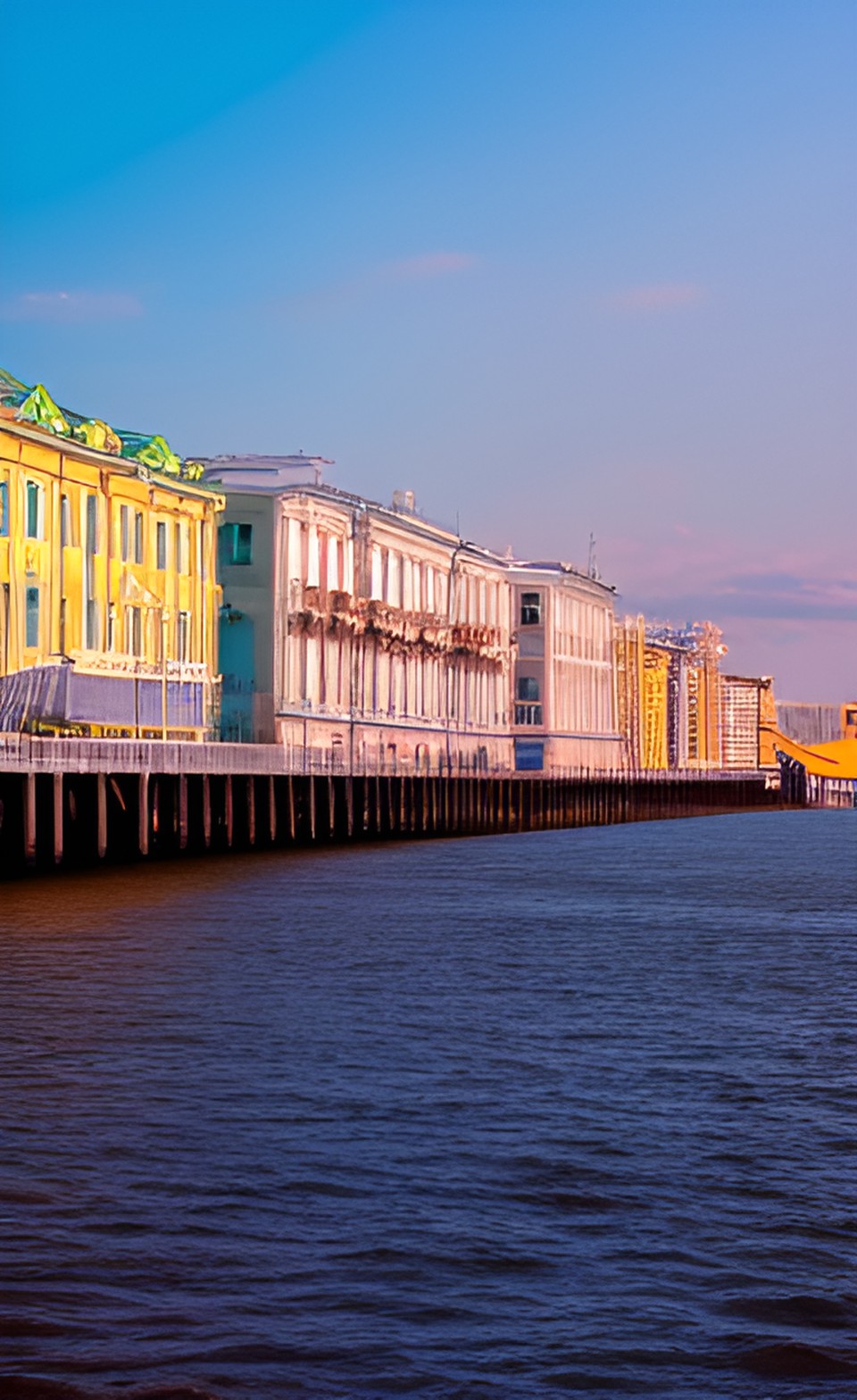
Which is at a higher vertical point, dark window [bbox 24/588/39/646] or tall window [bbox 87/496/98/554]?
tall window [bbox 87/496/98/554]

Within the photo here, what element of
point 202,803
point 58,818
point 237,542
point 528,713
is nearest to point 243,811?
point 202,803

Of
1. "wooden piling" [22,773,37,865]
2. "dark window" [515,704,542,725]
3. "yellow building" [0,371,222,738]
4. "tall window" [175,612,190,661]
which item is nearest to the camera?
Result: "wooden piling" [22,773,37,865]

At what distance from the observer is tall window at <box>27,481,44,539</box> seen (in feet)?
243

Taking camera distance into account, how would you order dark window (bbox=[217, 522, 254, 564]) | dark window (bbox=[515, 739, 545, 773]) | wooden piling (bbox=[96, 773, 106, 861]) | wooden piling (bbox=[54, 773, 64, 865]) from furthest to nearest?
dark window (bbox=[515, 739, 545, 773])
dark window (bbox=[217, 522, 254, 564])
wooden piling (bbox=[96, 773, 106, 861])
wooden piling (bbox=[54, 773, 64, 865])

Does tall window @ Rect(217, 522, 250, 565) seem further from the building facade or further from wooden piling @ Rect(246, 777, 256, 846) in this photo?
wooden piling @ Rect(246, 777, 256, 846)

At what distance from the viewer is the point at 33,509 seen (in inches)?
2938

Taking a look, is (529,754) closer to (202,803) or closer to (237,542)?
(237,542)

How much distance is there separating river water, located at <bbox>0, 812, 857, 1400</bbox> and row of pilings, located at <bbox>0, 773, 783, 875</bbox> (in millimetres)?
17711

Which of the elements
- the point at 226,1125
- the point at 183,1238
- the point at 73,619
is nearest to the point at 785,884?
the point at 73,619

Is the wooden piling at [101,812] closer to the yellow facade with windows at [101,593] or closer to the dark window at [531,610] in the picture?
the yellow facade with windows at [101,593]

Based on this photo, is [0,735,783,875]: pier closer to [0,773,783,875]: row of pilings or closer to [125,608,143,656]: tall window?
[0,773,783,875]: row of pilings

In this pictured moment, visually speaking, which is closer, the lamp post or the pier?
the pier

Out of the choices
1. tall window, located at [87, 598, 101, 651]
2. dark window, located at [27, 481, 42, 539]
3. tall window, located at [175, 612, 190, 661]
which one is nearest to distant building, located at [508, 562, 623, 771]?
tall window, located at [175, 612, 190, 661]

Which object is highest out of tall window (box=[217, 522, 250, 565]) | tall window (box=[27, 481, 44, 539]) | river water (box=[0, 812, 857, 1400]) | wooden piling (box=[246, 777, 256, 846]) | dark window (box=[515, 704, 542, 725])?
tall window (box=[217, 522, 250, 565])
